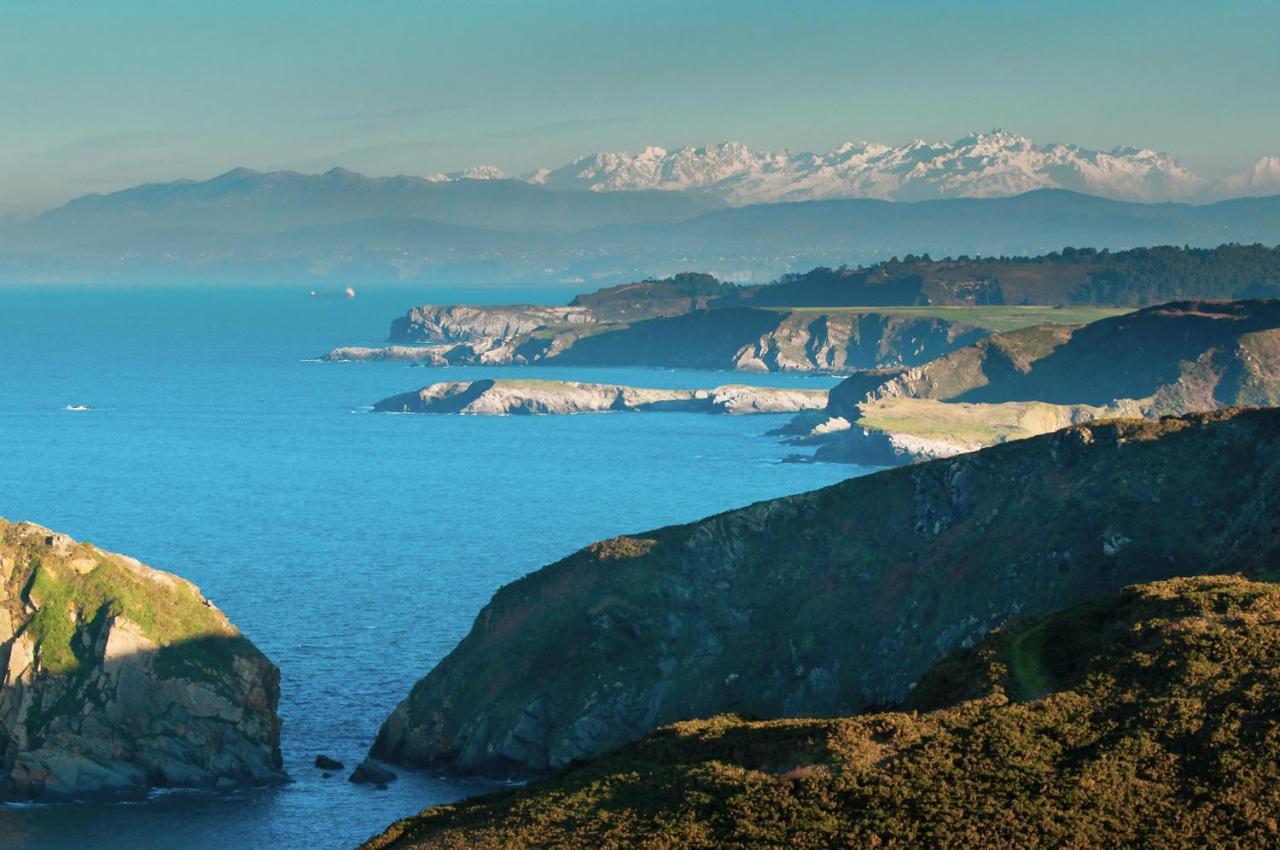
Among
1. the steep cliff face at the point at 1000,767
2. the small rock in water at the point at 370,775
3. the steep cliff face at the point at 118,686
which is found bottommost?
the small rock in water at the point at 370,775

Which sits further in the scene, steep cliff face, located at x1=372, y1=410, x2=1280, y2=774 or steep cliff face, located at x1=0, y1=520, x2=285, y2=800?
steep cliff face, located at x1=372, y1=410, x2=1280, y2=774

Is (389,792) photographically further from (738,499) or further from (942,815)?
(738,499)

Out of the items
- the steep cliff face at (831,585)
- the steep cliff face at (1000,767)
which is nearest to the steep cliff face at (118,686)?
the steep cliff face at (831,585)

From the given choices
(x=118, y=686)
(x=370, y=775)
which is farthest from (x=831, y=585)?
(x=118, y=686)

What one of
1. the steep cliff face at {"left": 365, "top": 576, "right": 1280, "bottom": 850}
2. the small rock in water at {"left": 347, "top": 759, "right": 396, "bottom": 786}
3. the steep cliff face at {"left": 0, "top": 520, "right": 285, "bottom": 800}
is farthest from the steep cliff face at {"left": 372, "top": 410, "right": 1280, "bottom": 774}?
the steep cliff face at {"left": 365, "top": 576, "right": 1280, "bottom": 850}

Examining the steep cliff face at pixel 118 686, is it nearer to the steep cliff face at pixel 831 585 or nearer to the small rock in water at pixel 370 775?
the small rock in water at pixel 370 775

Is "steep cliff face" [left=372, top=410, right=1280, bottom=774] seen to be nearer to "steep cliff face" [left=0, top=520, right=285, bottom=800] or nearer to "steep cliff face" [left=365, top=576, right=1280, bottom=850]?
"steep cliff face" [left=0, top=520, right=285, bottom=800]
